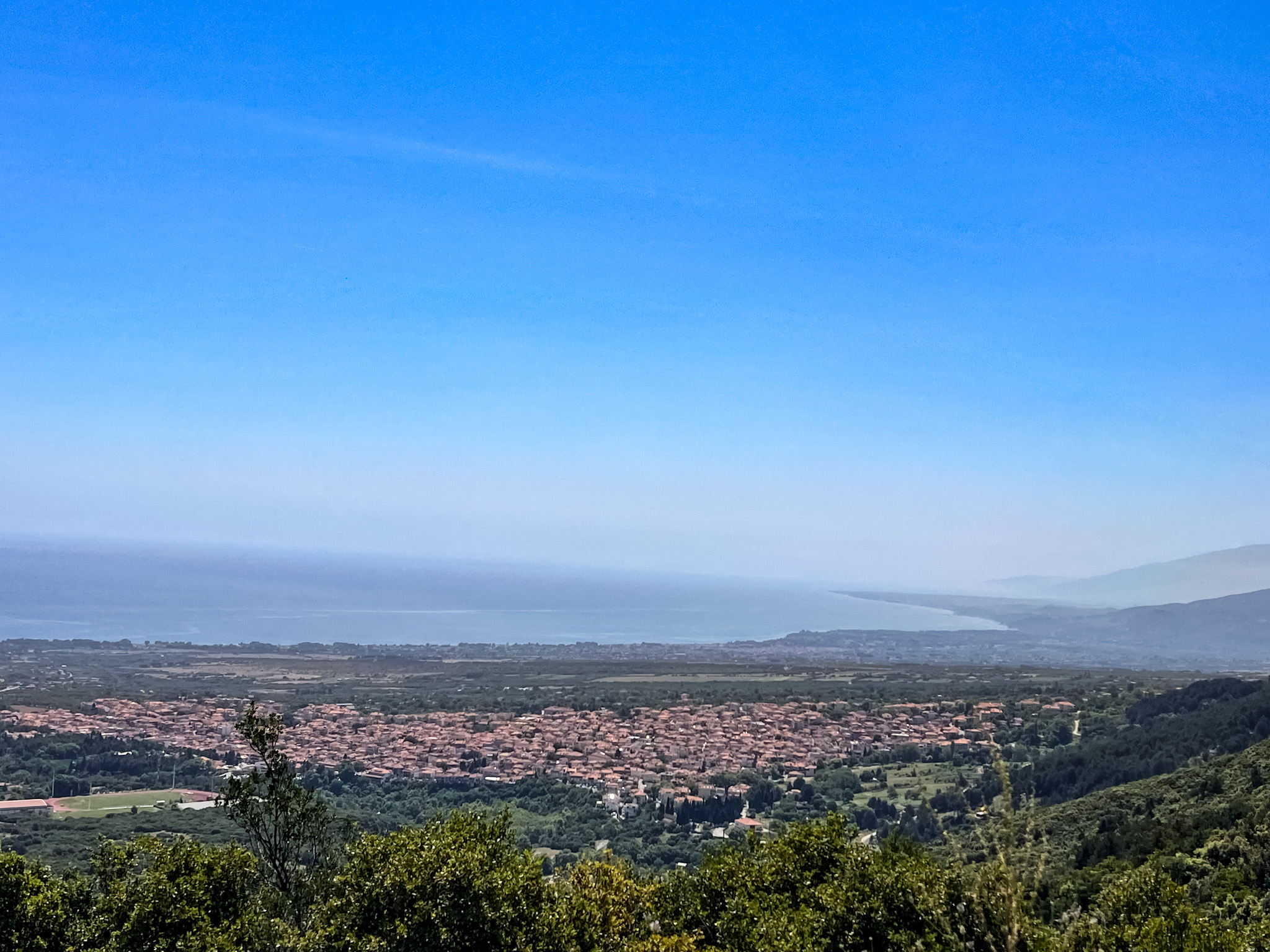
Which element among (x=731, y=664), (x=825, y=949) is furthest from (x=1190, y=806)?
(x=731, y=664)

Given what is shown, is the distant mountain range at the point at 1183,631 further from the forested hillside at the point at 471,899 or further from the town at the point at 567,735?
the forested hillside at the point at 471,899

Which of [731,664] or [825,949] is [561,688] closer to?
[731,664]

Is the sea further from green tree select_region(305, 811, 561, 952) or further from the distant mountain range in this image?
green tree select_region(305, 811, 561, 952)

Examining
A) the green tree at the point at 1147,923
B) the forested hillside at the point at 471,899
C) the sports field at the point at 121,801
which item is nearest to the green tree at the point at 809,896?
the forested hillside at the point at 471,899

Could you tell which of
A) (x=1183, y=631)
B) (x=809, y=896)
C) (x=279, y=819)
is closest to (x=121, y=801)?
(x=279, y=819)

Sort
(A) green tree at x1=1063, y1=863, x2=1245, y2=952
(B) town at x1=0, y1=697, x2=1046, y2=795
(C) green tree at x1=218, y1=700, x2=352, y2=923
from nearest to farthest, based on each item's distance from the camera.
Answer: (A) green tree at x1=1063, y1=863, x2=1245, y2=952
(C) green tree at x1=218, y1=700, x2=352, y2=923
(B) town at x1=0, y1=697, x2=1046, y2=795

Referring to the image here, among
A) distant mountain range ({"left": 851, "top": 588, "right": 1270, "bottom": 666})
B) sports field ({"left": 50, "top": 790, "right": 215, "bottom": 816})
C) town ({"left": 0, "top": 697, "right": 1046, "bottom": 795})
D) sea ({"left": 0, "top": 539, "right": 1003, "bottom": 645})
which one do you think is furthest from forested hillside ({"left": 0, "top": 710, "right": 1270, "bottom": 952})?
distant mountain range ({"left": 851, "top": 588, "right": 1270, "bottom": 666})

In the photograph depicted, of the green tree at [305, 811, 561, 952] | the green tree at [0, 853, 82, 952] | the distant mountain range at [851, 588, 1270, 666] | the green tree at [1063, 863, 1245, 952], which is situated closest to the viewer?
the green tree at [1063, 863, 1245, 952]
